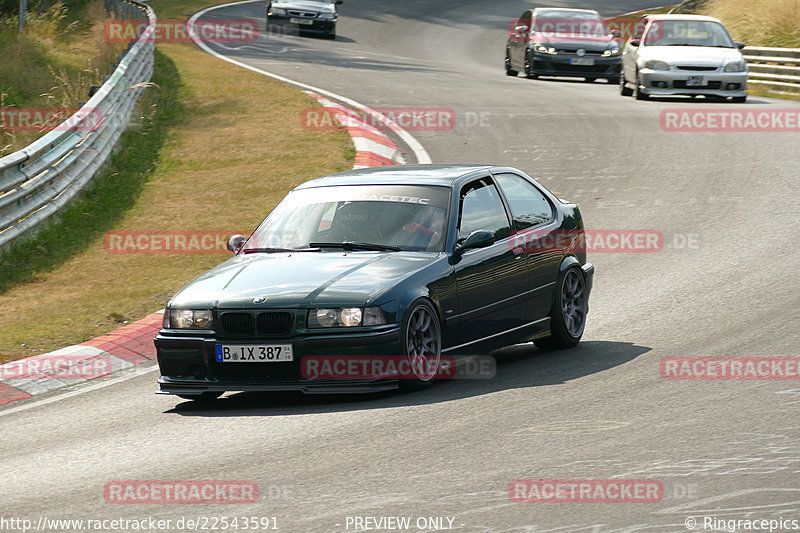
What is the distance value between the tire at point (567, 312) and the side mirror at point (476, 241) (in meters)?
1.21

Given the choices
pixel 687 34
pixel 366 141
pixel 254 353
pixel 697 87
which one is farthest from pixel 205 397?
pixel 687 34

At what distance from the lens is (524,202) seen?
9.81m

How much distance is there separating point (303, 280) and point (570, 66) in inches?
856

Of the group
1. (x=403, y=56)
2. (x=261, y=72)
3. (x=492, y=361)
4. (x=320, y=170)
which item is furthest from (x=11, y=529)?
(x=403, y=56)

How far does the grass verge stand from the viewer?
11591mm

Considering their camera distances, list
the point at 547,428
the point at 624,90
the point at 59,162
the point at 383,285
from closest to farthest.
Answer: the point at 547,428, the point at 383,285, the point at 59,162, the point at 624,90

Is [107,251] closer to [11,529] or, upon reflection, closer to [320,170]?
[320,170]

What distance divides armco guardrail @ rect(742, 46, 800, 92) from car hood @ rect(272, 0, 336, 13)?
46.4 feet

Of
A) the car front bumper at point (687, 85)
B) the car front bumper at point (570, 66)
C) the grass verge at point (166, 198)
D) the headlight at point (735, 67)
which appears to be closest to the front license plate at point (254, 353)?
the grass verge at point (166, 198)

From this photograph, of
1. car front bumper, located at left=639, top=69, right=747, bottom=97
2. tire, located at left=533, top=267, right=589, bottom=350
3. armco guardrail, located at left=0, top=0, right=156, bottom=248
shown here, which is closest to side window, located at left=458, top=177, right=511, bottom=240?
tire, located at left=533, top=267, right=589, bottom=350

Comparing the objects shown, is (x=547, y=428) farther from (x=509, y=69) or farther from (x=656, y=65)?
(x=509, y=69)

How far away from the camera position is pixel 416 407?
7.65m

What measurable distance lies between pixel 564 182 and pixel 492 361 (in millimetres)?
7587

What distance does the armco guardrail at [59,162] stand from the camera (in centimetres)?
1380
